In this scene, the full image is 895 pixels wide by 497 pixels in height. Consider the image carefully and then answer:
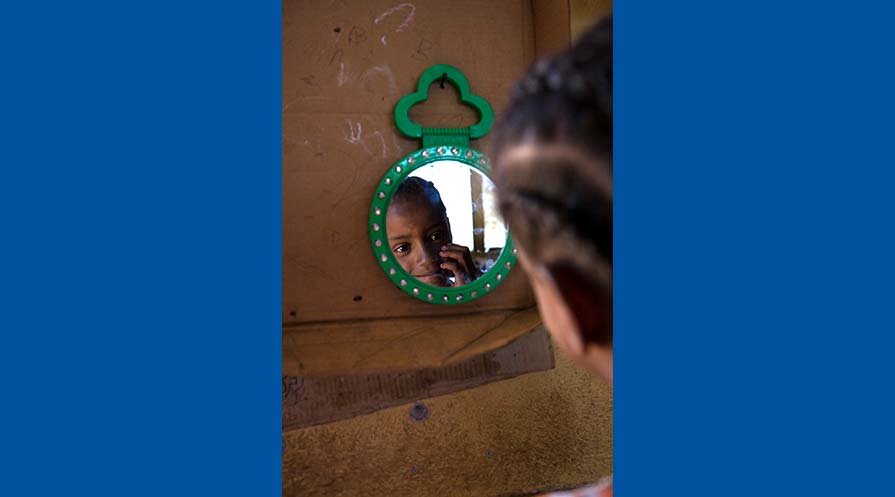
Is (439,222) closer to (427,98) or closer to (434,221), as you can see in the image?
(434,221)

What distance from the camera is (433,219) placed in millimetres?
1217

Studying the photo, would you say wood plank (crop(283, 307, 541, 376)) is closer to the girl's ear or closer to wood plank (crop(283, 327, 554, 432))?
wood plank (crop(283, 327, 554, 432))

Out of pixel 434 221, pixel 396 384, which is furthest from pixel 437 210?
pixel 396 384

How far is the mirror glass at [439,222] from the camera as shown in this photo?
1220 mm

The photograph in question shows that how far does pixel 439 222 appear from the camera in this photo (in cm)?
121

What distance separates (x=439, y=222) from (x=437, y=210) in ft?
0.07

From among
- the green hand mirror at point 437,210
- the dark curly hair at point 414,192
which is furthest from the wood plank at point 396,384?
the dark curly hair at point 414,192

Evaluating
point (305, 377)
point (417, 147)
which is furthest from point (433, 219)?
point (305, 377)

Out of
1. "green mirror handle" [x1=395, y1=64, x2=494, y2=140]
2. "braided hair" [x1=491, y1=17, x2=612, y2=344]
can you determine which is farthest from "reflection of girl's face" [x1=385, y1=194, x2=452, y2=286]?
"braided hair" [x1=491, y1=17, x2=612, y2=344]

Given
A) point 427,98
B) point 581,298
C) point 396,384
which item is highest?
point 427,98

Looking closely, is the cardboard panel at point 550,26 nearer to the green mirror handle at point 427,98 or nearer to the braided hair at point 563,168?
the green mirror handle at point 427,98

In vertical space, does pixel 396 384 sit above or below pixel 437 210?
below

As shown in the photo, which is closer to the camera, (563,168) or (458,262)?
(563,168)

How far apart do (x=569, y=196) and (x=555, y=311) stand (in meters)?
0.12
